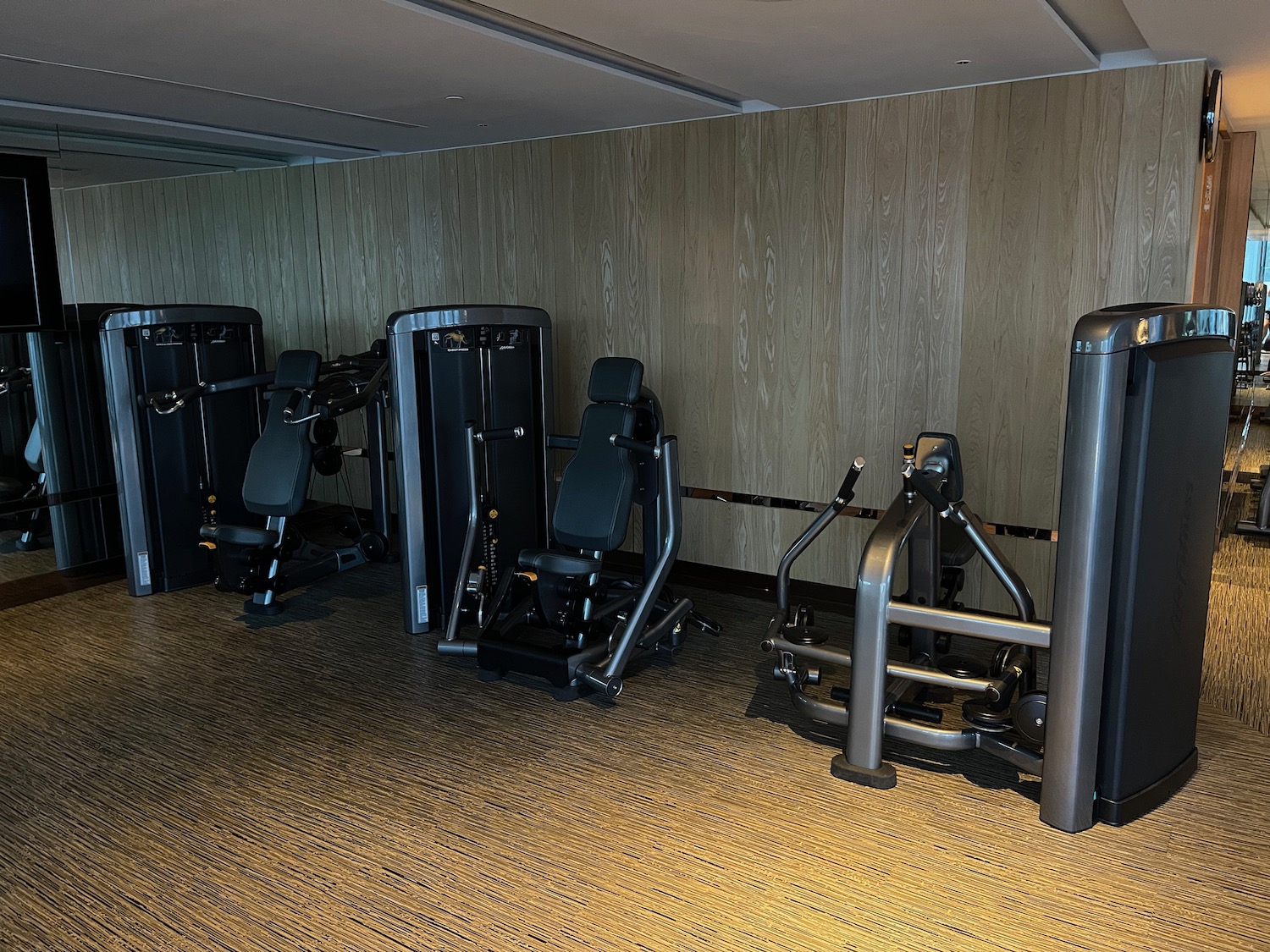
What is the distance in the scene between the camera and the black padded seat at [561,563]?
3.66 meters

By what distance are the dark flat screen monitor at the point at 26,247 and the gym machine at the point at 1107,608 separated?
13.8 ft

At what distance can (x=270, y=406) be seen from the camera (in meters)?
4.68

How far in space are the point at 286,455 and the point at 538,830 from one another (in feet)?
8.35

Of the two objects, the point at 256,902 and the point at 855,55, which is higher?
the point at 855,55

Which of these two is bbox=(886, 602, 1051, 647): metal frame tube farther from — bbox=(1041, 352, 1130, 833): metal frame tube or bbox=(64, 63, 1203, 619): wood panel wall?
bbox=(64, 63, 1203, 619): wood panel wall

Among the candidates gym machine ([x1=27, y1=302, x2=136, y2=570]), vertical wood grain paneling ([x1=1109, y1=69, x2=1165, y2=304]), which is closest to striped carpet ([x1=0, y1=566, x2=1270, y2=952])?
gym machine ([x1=27, y1=302, x2=136, y2=570])

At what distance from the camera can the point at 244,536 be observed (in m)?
4.49

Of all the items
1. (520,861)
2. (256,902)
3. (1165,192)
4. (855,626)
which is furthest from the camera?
(1165,192)

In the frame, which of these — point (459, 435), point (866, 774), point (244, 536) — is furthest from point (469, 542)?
point (866, 774)

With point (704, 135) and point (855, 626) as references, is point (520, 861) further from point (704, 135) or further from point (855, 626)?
point (704, 135)

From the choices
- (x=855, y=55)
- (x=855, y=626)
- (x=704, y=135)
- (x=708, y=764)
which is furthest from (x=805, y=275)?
(x=708, y=764)

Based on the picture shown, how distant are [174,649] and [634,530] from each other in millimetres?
2359

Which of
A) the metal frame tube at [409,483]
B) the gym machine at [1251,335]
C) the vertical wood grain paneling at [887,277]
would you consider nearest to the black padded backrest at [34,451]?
the metal frame tube at [409,483]

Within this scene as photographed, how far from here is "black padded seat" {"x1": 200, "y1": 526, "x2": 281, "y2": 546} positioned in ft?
14.7
